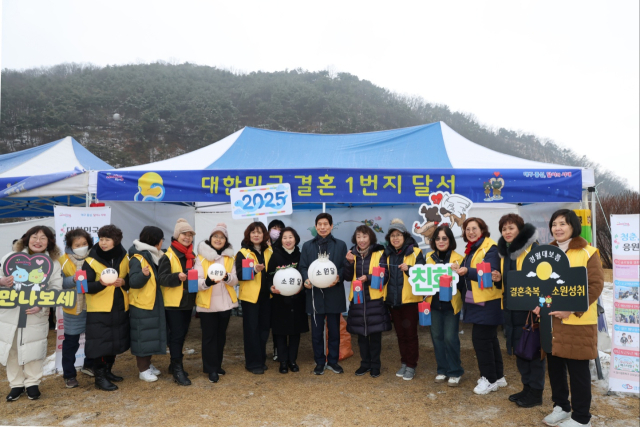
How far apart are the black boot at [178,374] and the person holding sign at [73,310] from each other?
2.64ft

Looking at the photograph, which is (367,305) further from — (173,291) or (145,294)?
(145,294)

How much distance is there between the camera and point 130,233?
568 cm

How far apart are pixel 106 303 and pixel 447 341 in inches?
111

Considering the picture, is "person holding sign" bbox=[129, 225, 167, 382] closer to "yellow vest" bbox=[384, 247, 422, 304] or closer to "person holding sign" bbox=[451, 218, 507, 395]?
"yellow vest" bbox=[384, 247, 422, 304]

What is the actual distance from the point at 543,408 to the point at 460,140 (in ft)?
10.7

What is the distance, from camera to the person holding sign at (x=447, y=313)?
348 centimetres

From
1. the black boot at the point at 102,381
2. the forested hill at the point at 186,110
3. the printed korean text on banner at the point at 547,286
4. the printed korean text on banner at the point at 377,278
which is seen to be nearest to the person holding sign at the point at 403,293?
the printed korean text on banner at the point at 377,278

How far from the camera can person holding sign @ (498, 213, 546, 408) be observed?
2.99 m

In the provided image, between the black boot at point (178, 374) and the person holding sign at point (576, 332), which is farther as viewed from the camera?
the black boot at point (178, 374)

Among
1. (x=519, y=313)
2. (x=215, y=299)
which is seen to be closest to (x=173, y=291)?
(x=215, y=299)

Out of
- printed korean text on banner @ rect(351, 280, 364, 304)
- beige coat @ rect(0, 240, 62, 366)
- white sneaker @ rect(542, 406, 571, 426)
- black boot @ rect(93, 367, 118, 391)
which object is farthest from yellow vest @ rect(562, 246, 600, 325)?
beige coat @ rect(0, 240, 62, 366)

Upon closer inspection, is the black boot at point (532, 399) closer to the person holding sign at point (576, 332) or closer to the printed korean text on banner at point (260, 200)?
the person holding sign at point (576, 332)

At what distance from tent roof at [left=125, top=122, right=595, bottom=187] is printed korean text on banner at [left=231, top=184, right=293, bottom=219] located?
1.30 feet

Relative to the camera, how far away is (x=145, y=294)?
3.44m
